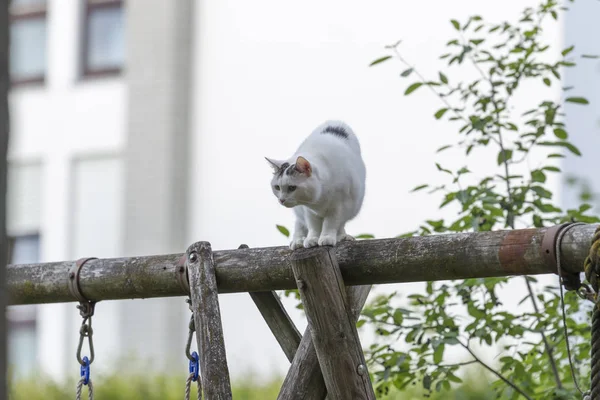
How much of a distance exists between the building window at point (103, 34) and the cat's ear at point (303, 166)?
597 centimetres

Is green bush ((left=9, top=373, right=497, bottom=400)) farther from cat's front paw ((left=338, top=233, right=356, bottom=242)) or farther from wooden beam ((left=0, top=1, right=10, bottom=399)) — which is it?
wooden beam ((left=0, top=1, right=10, bottom=399))

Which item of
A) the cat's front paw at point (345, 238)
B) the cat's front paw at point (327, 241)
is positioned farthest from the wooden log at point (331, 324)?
the cat's front paw at point (345, 238)

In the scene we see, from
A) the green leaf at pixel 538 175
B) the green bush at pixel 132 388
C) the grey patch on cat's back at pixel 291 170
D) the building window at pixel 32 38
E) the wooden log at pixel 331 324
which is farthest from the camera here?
the building window at pixel 32 38

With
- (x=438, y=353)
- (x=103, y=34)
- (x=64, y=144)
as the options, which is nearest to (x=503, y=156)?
(x=438, y=353)

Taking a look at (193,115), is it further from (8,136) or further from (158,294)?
(8,136)

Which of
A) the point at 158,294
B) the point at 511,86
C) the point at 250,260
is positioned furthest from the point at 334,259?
the point at 511,86

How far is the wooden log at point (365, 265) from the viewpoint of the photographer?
81.4 inches

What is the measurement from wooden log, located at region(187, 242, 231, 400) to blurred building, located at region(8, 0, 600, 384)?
3.98 metres

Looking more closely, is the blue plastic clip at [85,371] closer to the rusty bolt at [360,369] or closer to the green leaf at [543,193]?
the rusty bolt at [360,369]

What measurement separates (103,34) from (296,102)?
2.19 meters

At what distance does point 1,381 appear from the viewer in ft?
3.12

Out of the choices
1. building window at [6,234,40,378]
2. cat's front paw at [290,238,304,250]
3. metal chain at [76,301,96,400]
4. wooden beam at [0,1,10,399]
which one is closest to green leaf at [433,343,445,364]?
cat's front paw at [290,238,304,250]

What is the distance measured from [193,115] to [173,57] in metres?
0.49

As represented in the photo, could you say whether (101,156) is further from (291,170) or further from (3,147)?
(3,147)
